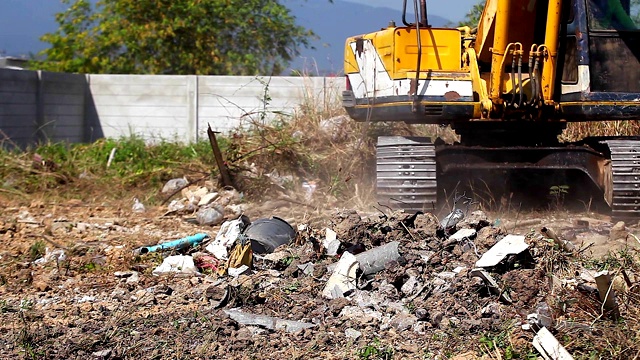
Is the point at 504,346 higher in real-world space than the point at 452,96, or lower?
lower

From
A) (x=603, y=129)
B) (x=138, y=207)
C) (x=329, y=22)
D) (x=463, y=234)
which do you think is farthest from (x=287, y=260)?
(x=329, y=22)

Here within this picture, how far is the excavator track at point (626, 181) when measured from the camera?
7410mm

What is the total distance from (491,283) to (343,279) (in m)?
0.92

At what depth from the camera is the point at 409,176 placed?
764 cm

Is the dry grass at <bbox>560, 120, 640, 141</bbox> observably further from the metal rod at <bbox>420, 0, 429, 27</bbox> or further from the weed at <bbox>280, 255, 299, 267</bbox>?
the weed at <bbox>280, 255, 299, 267</bbox>

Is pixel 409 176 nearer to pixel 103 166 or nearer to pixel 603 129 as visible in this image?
pixel 603 129

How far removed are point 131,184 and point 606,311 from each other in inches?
286

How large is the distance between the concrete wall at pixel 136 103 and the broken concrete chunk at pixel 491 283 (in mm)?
8261

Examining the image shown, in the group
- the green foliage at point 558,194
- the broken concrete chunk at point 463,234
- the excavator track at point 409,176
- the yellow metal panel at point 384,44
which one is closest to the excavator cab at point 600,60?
the green foliage at point 558,194

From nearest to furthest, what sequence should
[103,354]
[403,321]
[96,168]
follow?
[103,354], [403,321], [96,168]

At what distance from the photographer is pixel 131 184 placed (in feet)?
34.6

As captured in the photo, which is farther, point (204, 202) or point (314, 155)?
point (314, 155)

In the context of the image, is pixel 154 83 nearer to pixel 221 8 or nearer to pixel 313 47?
pixel 221 8

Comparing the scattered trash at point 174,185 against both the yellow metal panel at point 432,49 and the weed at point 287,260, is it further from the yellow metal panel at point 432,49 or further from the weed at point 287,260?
the weed at point 287,260
